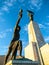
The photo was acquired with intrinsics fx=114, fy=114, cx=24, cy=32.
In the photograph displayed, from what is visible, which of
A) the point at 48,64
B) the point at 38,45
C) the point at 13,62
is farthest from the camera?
the point at 38,45

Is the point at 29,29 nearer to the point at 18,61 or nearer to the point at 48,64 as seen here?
the point at 48,64

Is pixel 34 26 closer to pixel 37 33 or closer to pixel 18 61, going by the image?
pixel 37 33

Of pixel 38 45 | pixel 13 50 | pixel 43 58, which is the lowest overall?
pixel 13 50

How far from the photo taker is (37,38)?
2027cm

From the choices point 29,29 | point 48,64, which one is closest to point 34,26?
point 29,29

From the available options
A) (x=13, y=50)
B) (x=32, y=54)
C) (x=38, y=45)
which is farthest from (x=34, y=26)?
(x=13, y=50)

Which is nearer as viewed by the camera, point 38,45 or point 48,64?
point 48,64

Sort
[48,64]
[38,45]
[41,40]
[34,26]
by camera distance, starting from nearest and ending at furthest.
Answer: [48,64]
[38,45]
[41,40]
[34,26]

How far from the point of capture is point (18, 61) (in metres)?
5.02

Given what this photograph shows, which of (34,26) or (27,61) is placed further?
(34,26)

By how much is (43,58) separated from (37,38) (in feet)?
14.0

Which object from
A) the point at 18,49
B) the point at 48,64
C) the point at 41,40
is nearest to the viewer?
the point at 18,49

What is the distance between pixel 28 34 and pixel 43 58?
722 centimetres

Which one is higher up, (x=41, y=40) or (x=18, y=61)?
(x=41, y=40)
